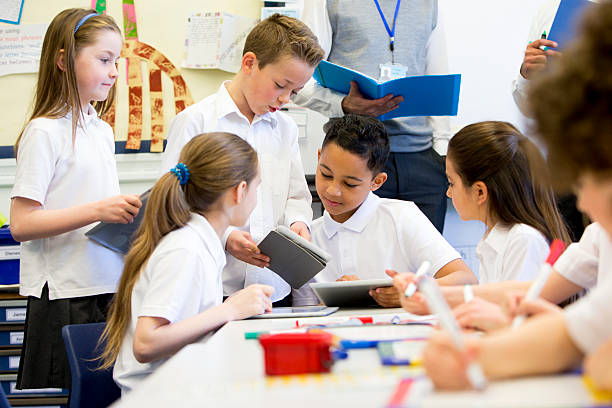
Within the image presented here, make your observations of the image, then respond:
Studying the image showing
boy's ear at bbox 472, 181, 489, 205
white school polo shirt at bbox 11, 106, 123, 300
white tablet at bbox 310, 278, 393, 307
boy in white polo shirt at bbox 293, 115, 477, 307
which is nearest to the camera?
white tablet at bbox 310, 278, 393, 307

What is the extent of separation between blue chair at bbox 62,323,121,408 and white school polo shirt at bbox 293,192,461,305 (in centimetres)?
76

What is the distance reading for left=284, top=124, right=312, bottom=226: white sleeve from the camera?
215 centimetres

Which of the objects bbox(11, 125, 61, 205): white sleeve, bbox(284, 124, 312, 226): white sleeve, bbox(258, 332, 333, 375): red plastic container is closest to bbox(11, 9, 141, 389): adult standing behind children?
bbox(11, 125, 61, 205): white sleeve

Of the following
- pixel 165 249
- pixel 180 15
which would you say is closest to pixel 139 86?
pixel 180 15

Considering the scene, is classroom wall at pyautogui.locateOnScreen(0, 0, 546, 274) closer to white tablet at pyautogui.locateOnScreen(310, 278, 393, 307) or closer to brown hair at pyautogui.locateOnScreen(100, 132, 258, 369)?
white tablet at pyautogui.locateOnScreen(310, 278, 393, 307)

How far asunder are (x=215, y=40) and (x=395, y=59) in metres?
1.11

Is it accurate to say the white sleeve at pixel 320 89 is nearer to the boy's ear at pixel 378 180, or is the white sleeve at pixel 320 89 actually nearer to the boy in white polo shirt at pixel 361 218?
the boy in white polo shirt at pixel 361 218

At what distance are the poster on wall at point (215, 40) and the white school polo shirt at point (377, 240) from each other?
1410mm

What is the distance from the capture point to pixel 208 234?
1.53 m

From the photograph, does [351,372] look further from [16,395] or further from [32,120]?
[16,395]

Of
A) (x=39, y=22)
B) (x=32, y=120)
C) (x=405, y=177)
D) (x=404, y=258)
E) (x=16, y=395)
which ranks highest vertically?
(x=39, y=22)

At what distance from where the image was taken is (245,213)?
5.57 feet

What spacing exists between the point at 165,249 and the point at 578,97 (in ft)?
3.37

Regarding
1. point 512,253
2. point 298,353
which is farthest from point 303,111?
point 298,353
